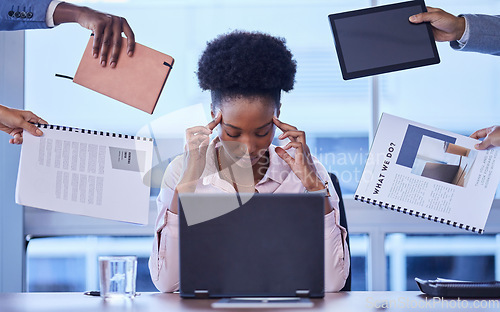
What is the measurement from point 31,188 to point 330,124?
5.47 ft

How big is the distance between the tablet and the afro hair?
22 centimetres

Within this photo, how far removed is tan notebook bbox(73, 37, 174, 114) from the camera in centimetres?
157

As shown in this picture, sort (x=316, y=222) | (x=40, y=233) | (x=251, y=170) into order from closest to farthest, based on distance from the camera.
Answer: (x=316, y=222), (x=251, y=170), (x=40, y=233)

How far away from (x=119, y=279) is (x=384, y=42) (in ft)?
3.33

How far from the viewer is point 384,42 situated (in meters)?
1.66

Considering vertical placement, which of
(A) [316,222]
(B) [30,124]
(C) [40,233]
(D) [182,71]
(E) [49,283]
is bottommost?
(E) [49,283]

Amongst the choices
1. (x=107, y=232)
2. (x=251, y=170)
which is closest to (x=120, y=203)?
(x=251, y=170)

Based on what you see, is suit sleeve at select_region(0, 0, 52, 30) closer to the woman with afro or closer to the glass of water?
the woman with afro

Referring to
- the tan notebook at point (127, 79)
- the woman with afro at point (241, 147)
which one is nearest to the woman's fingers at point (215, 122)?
the woman with afro at point (241, 147)

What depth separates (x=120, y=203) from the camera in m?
1.49

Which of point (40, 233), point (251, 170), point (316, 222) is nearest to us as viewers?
point (316, 222)

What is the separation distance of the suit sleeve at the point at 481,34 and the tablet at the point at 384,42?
0.14 m

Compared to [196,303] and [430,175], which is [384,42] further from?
[196,303]

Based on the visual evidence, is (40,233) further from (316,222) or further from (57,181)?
(316,222)
